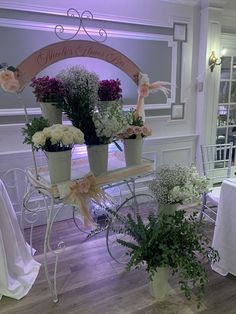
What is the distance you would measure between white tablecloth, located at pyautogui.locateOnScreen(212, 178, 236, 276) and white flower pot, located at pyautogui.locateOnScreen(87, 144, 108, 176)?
97 centimetres

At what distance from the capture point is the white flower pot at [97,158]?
5.53 ft

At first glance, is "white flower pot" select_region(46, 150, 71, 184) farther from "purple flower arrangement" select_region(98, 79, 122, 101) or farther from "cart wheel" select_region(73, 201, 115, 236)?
"cart wheel" select_region(73, 201, 115, 236)

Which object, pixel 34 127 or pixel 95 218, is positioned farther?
pixel 95 218

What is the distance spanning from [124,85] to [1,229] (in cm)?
206

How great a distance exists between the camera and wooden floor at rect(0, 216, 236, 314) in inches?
71.9

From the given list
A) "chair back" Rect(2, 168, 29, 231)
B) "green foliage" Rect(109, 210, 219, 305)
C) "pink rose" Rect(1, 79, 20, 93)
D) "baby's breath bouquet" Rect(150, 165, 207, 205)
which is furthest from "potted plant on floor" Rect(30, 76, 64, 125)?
"chair back" Rect(2, 168, 29, 231)

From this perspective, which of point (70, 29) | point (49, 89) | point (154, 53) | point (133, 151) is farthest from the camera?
point (154, 53)

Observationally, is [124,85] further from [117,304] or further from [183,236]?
[117,304]

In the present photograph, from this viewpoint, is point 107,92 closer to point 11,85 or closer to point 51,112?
point 51,112

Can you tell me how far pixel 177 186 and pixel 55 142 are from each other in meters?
0.79

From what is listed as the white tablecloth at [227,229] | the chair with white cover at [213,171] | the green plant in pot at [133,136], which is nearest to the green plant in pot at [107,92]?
the green plant in pot at [133,136]

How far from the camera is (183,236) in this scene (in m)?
1.70

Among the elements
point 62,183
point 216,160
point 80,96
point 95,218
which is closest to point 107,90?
point 80,96

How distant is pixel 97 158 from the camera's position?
1.72m
